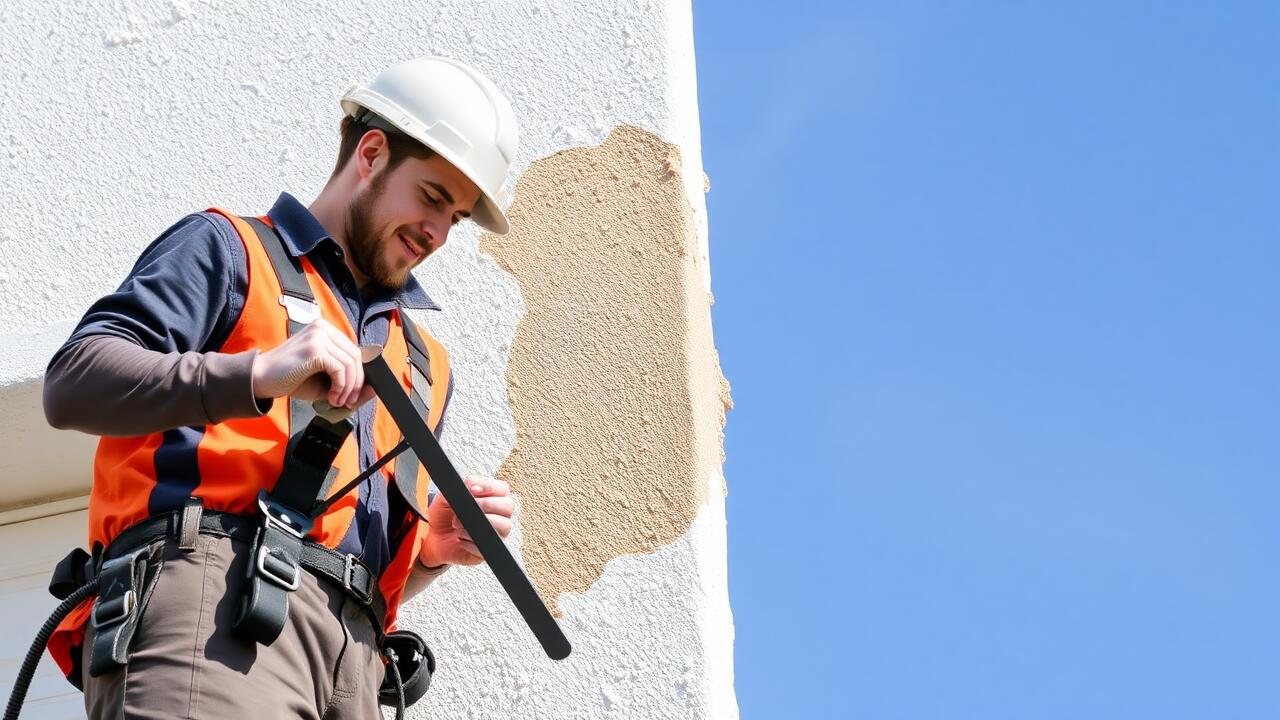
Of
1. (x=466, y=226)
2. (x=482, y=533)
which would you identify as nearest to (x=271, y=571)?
(x=482, y=533)

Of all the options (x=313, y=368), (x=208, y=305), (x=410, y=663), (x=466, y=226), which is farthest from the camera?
(x=466, y=226)

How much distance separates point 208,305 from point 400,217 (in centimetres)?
40

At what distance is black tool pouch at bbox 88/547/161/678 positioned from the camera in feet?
5.95

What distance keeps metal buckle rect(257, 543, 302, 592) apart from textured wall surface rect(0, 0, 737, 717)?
2.61 ft

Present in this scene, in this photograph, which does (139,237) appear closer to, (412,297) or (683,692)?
(412,297)

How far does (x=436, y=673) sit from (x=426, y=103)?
107cm

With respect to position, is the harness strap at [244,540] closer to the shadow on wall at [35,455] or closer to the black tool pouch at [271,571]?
the black tool pouch at [271,571]

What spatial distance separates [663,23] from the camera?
10.5 feet

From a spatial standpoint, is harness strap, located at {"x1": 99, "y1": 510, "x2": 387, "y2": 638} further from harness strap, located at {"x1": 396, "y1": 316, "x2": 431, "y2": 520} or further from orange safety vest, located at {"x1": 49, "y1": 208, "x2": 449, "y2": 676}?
harness strap, located at {"x1": 396, "y1": 316, "x2": 431, "y2": 520}

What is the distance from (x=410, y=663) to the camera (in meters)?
2.45

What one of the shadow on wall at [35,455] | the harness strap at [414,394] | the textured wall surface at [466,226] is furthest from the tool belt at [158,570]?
the shadow on wall at [35,455]

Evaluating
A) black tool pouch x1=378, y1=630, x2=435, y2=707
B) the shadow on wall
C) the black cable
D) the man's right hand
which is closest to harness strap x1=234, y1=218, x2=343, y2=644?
the man's right hand

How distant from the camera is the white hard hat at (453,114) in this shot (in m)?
2.40

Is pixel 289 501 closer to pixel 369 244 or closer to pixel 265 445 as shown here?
pixel 265 445
